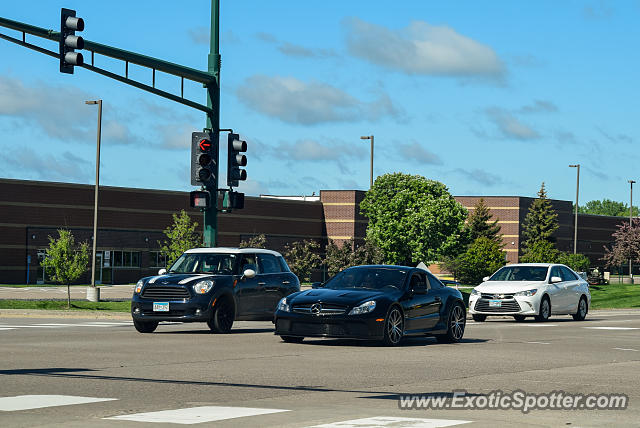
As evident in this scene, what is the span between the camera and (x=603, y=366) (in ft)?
52.2

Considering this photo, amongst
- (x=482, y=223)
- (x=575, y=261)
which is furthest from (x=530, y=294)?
(x=482, y=223)

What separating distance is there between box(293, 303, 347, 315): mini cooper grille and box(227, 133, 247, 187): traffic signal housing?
31.0 ft

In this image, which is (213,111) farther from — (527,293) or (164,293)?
(527,293)

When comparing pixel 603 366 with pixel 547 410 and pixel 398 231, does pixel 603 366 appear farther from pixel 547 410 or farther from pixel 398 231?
pixel 398 231

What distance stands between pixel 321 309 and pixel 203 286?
4.20 metres

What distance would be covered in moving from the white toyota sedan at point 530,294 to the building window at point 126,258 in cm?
5284

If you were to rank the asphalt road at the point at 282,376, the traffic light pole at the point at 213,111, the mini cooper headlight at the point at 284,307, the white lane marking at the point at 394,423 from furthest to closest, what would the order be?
1. the traffic light pole at the point at 213,111
2. the mini cooper headlight at the point at 284,307
3. the asphalt road at the point at 282,376
4. the white lane marking at the point at 394,423

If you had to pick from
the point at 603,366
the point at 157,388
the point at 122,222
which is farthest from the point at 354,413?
the point at 122,222

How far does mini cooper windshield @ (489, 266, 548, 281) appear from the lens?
30.9 metres

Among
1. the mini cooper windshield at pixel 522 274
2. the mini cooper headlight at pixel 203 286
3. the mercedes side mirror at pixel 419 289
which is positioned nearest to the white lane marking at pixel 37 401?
the mercedes side mirror at pixel 419 289

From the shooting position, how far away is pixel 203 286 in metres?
22.3

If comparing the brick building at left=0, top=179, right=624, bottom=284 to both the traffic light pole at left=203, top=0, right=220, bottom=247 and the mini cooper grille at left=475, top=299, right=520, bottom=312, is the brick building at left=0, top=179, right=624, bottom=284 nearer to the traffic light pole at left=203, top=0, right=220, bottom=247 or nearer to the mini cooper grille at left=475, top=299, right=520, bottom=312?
the traffic light pole at left=203, top=0, right=220, bottom=247

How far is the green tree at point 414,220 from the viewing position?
83.6 m

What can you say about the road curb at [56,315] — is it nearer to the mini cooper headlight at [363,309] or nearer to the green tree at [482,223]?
the mini cooper headlight at [363,309]
